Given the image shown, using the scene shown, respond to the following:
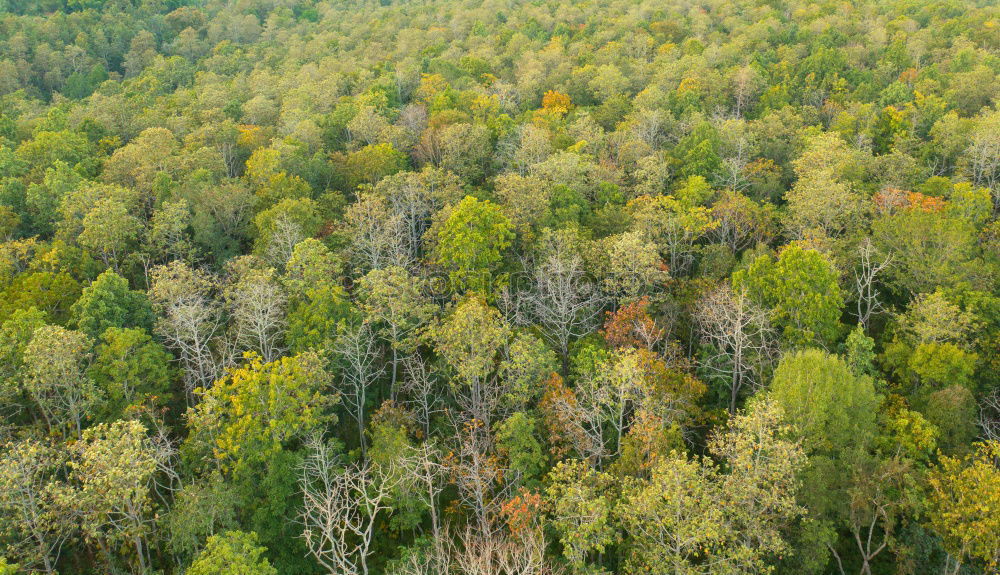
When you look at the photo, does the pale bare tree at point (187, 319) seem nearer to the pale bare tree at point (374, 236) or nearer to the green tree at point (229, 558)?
the pale bare tree at point (374, 236)

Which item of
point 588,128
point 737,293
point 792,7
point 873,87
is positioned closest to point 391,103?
Result: point 588,128

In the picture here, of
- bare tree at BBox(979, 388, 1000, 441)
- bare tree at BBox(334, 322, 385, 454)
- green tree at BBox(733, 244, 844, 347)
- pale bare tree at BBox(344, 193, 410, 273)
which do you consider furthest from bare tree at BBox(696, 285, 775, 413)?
bare tree at BBox(334, 322, 385, 454)

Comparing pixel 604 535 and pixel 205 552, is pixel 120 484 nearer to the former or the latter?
pixel 205 552

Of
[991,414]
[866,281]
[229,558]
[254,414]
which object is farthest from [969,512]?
[254,414]

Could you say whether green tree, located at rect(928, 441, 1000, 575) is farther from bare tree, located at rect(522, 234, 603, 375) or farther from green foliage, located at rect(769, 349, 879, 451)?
bare tree, located at rect(522, 234, 603, 375)

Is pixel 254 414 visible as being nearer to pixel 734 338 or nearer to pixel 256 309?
pixel 256 309

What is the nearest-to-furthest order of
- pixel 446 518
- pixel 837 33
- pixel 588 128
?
1. pixel 446 518
2. pixel 588 128
3. pixel 837 33
